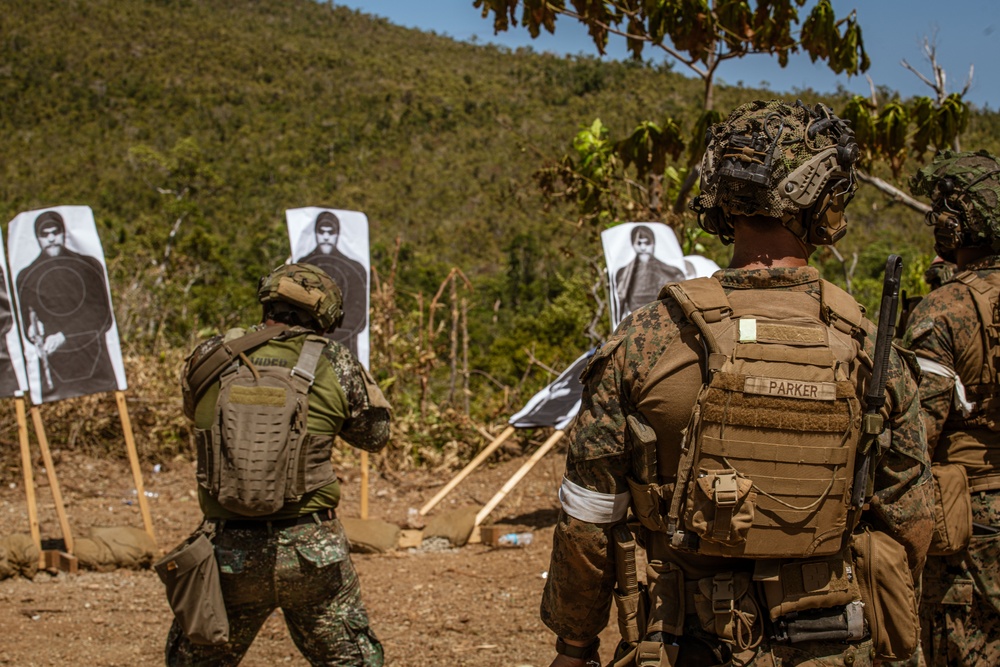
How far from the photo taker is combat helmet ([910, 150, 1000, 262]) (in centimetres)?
280

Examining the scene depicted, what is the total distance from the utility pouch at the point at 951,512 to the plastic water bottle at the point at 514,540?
12.3 ft

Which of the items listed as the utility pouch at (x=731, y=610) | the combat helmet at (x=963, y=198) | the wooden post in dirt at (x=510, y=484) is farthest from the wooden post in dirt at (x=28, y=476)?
the combat helmet at (x=963, y=198)

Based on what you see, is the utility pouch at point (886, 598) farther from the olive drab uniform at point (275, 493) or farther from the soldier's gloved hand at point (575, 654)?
the olive drab uniform at point (275, 493)

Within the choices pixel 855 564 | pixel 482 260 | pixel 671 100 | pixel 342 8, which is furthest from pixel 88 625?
pixel 342 8

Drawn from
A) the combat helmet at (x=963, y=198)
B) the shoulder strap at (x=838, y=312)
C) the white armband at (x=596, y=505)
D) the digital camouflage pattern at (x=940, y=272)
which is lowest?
the white armband at (x=596, y=505)

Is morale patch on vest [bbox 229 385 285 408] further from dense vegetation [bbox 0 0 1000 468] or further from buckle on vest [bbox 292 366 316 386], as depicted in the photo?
dense vegetation [bbox 0 0 1000 468]

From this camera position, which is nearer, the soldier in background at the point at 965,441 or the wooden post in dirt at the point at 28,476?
the soldier in background at the point at 965,441

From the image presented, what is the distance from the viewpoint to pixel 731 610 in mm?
1749

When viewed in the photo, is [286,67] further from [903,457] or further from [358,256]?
[903,457]

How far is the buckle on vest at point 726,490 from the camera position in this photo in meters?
1.65

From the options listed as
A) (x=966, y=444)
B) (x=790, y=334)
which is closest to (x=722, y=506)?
(x=790, y=334)

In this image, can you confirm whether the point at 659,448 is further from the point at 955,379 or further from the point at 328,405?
the point at 328,405

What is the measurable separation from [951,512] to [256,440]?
2.12m

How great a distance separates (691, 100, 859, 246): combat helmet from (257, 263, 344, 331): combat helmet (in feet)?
5.40
